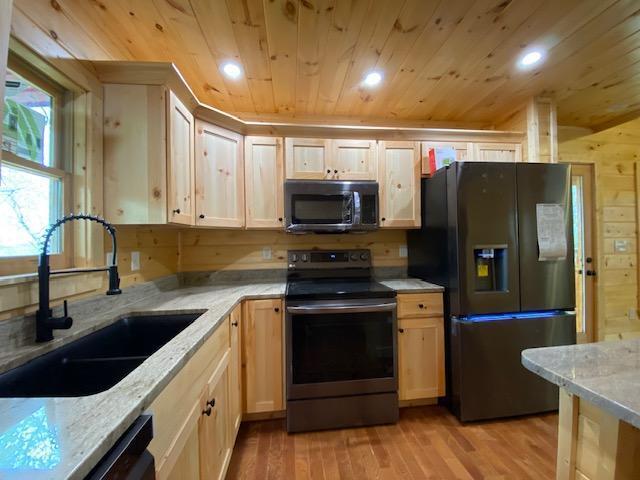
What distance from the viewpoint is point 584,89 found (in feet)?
7.24

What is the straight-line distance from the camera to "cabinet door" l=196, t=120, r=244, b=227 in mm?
1905

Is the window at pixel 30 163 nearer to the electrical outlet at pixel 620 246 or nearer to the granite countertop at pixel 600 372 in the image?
the granite countertop at pixel 600 372

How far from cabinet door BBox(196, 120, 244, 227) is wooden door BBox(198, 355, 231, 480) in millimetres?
1023

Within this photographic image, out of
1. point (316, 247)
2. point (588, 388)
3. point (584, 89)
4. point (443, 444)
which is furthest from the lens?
point (316, 247)

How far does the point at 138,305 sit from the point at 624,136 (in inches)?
193

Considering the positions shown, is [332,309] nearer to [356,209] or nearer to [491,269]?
[356,209]

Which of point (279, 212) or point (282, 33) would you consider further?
point (279, 212)

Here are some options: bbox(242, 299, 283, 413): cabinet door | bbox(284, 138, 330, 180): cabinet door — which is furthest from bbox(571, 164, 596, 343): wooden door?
bbox(242, 299, 283, 413): cabinet door

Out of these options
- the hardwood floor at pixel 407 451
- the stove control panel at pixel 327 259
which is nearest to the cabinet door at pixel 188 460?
the hardwood floor at pixel 407 451

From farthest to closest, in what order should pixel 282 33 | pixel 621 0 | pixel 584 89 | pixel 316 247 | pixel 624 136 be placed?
pixel 624 136
pixel 316 247
pixel 584 89
pixel 282 33
pixel 621 0

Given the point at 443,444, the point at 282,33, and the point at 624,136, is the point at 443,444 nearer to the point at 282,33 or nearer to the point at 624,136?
the point at 282,33

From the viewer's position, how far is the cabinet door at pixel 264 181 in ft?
7.17

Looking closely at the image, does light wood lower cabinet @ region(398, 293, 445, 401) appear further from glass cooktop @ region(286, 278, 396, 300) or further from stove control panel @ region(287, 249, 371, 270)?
stove control panel @ region(287, 249, 371, 270)

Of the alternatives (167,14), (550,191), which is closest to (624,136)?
(550,191)
